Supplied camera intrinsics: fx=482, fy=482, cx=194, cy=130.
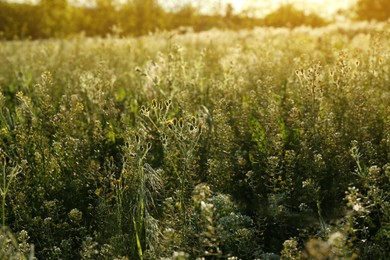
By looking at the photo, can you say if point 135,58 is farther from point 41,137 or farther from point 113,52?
point 41,137

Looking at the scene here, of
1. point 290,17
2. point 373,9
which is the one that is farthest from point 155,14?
point 373,9

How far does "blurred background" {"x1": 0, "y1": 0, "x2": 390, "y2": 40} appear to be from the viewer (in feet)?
95.6

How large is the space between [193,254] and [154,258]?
1.06 feet

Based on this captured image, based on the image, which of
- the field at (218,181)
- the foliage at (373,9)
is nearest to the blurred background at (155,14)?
the foliage at (373,9)

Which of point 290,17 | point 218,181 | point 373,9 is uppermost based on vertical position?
point 373,9

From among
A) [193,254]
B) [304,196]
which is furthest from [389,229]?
[193,254]

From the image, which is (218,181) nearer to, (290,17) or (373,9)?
(290,17)

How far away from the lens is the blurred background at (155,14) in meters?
29.1

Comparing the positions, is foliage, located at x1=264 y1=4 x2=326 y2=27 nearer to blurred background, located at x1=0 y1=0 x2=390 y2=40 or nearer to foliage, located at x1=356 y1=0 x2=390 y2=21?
blurred background, located at x1=0 y1=0 x2=390 y2=40

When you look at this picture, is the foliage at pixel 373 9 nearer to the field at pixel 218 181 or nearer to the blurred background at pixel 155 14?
the blurred background at pixel 155 14

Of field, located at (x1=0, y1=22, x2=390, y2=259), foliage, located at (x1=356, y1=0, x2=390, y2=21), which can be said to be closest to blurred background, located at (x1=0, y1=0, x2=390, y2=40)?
foliage, located at (x1=356, y1=0, x2=390, y2=21)

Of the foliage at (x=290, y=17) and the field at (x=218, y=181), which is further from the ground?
the foliage at (x=290, y=17)

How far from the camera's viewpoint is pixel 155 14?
30.0m

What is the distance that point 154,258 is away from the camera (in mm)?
2365
